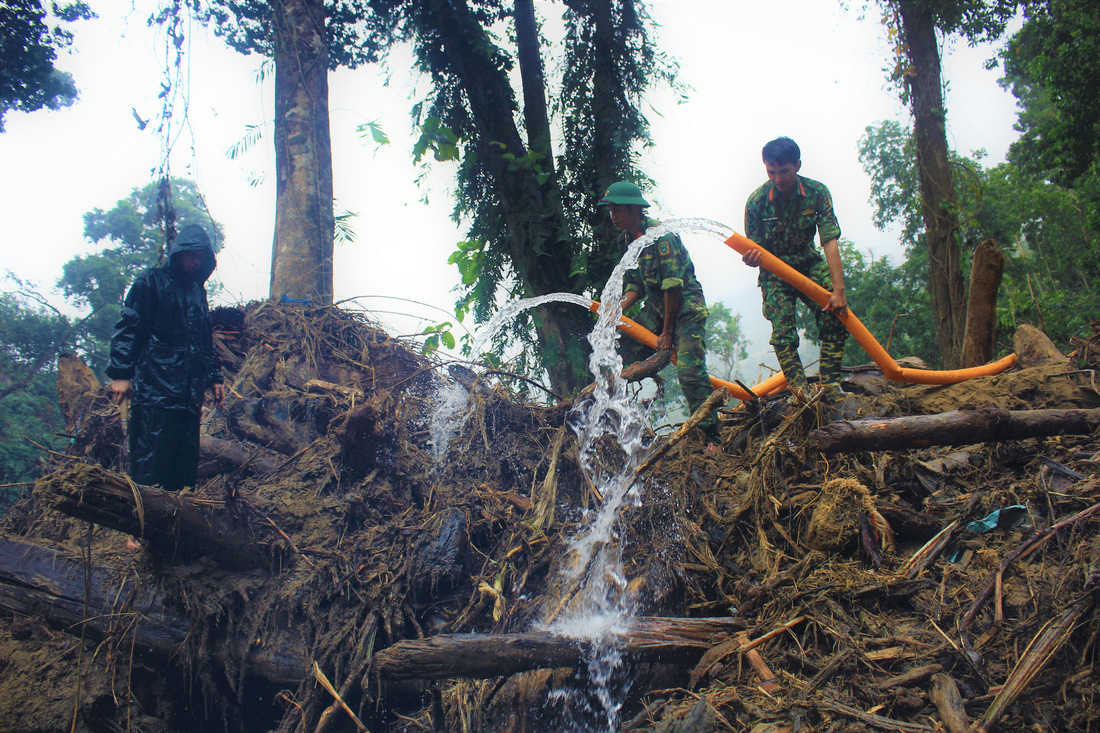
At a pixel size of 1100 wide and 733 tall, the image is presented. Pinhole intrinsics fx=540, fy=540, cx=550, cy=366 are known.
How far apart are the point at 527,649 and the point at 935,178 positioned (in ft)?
25.9

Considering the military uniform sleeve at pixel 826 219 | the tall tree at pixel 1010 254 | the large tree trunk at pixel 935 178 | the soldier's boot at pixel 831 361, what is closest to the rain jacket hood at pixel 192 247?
the military uniform sleeve at pixel 826 219

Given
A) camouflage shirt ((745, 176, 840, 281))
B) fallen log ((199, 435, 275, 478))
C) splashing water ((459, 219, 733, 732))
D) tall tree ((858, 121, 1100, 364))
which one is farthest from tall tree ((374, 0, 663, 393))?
tall tree ((858, 121, 1100, 364))

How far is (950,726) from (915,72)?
862 cm

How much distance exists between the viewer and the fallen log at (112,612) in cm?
295

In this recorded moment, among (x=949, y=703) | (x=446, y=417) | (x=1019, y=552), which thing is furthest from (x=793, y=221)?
(x=949, y=703)

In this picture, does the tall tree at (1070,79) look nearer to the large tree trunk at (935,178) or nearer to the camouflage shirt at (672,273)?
the large tree trunk at (935,178)

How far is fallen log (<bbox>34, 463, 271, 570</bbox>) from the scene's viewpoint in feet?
7.88

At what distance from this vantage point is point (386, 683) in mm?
2922

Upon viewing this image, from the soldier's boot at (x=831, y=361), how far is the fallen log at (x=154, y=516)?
4265 mm

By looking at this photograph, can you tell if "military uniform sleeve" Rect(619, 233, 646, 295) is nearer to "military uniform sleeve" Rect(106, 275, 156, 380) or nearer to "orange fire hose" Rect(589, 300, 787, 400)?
"orange fire hose" Rect(589, 300, 787, 400)

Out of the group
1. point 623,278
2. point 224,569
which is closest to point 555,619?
point 224,569

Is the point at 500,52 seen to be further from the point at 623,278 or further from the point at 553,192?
the point at 623,278

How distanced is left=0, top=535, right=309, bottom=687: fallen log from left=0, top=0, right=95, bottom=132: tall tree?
10.7 m

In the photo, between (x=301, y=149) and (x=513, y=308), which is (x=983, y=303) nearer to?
(x=513, y=308)
